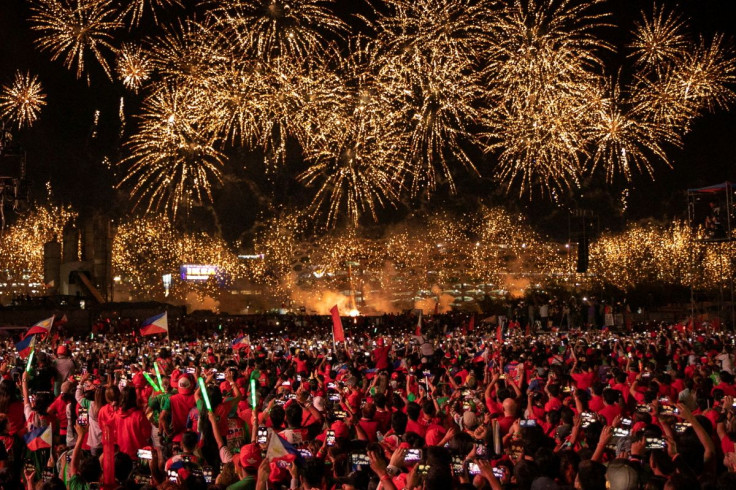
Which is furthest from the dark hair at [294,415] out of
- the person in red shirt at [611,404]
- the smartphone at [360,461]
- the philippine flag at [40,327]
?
the philippine flag at [40,327]

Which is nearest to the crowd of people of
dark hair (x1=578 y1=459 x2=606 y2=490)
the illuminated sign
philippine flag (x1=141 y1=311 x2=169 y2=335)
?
dark hair (x1=578 y1=459 x2=606 y2=490)

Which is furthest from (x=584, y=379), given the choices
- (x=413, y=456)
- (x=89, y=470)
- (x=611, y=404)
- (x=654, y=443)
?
(x=89, y=470)

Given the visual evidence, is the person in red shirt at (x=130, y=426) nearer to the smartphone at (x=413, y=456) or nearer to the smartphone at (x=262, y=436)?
the smartphone at (x=262, y=436)

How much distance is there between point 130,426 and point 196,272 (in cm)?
7619

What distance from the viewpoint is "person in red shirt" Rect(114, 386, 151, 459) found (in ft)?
25.7

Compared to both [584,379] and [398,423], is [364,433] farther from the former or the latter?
[584,379]

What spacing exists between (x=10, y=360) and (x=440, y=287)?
260 ft

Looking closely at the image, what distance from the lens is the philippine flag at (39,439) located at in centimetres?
775

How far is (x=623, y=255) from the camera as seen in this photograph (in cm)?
8512

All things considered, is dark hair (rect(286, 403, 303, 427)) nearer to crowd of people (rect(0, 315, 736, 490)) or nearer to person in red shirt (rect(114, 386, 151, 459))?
crowd of people (rect(0, 315, 736, 490))

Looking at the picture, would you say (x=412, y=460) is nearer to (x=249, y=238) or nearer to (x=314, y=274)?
(x=314, y=274)

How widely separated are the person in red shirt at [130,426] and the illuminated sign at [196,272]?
75662 millimetres

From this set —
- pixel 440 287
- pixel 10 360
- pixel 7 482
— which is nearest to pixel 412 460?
pixel 7 482

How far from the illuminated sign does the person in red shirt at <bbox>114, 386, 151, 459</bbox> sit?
248 feet
